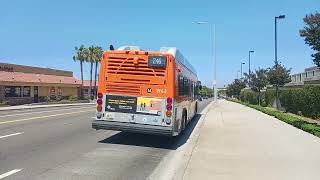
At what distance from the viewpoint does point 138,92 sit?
14836 millimetres

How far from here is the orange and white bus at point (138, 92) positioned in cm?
1463

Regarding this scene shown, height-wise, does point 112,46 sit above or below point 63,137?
above

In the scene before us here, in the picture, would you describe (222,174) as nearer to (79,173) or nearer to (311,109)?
(79,173)

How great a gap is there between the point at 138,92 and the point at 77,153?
2951 mm

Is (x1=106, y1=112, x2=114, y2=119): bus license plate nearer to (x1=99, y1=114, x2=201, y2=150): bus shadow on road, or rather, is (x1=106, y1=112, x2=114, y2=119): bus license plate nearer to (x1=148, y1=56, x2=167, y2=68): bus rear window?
(x1=99, y1=114, x2=201, y2=150): bus shadow on road

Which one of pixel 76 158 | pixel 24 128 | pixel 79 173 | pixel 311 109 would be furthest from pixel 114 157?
pixel 311 109

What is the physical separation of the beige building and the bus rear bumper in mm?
41603

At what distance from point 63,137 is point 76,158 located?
→ 4550mm

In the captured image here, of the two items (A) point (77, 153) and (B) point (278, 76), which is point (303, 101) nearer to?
(B) point (278, 76)

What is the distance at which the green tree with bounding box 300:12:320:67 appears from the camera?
65.8 feet

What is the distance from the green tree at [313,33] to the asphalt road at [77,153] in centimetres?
637

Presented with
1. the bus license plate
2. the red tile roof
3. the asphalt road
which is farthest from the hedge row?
the red tile roof

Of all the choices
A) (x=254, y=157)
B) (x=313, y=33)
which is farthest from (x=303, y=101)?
(x=254, y=157)

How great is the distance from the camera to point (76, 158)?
12000 millimetres
